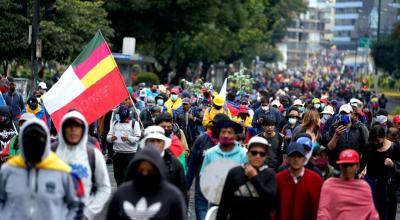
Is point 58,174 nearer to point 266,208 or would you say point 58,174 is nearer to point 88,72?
point 266,208

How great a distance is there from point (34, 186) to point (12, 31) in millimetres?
28498

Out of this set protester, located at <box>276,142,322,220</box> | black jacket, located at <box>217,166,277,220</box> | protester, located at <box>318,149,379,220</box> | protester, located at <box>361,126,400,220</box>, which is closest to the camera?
black jacket, located at <box>217,166,277,220</box>

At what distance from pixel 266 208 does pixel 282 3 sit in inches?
3141

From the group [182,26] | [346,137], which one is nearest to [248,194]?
[346,137]

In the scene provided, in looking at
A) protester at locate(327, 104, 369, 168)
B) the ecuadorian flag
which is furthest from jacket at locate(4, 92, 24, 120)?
the ecuadorian flag

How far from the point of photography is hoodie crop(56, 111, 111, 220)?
9.37m

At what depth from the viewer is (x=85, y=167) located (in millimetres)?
9469

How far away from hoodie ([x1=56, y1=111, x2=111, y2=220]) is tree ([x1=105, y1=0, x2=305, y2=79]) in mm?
43977

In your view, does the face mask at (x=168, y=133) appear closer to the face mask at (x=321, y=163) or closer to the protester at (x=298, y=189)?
the face mask at (x=321, y=163)

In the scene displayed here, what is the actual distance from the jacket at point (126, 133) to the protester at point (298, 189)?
641cm

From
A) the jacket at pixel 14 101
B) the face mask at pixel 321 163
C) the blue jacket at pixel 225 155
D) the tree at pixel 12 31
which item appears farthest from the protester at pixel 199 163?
the tree at pixel 12 31

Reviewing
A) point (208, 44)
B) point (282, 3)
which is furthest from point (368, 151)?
point (282, 3)

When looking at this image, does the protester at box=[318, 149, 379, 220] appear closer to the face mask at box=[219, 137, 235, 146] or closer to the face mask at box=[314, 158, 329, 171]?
the face mask at box=[219, 137, 235, 146]

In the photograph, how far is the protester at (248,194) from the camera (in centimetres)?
988
